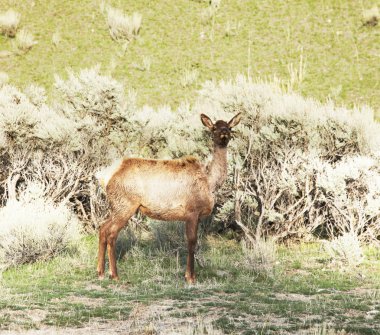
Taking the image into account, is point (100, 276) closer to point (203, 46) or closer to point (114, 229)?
point (114, 229)

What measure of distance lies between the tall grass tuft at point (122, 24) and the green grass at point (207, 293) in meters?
16.8

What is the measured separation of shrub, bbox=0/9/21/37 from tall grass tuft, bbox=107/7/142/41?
13.1 feet

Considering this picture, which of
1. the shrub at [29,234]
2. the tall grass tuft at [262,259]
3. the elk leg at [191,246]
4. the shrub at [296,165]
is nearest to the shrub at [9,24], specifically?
Result: the shrub at [296,165]

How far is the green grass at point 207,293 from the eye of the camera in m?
6.95

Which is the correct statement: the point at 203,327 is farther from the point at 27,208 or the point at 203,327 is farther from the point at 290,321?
the point at 27,208

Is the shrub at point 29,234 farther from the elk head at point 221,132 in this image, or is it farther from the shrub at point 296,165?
the elk head at point 221,132

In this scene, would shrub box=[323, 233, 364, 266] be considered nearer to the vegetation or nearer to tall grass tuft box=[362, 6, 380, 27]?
the vegetation

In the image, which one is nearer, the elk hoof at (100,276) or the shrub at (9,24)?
the elk hoof at (100,276)

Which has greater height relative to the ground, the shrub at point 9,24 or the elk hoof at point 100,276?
the shrub at point 9,24

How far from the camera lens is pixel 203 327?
6.46 meters

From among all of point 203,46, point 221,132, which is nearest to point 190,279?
point 221,132

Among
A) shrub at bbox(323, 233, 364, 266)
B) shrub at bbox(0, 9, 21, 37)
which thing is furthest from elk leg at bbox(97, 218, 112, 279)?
shrub at bbox(0, 9, 21, 37)

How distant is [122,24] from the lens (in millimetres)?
26516

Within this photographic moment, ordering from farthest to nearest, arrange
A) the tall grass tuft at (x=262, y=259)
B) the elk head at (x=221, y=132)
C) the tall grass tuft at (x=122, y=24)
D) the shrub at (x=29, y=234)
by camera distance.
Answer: the tall grass tuft at (x=122, y=24), the shrub at (x=29, y=234), the tall grass tuft at (x=262, y=259), the elk head at (x=221, y=132)
